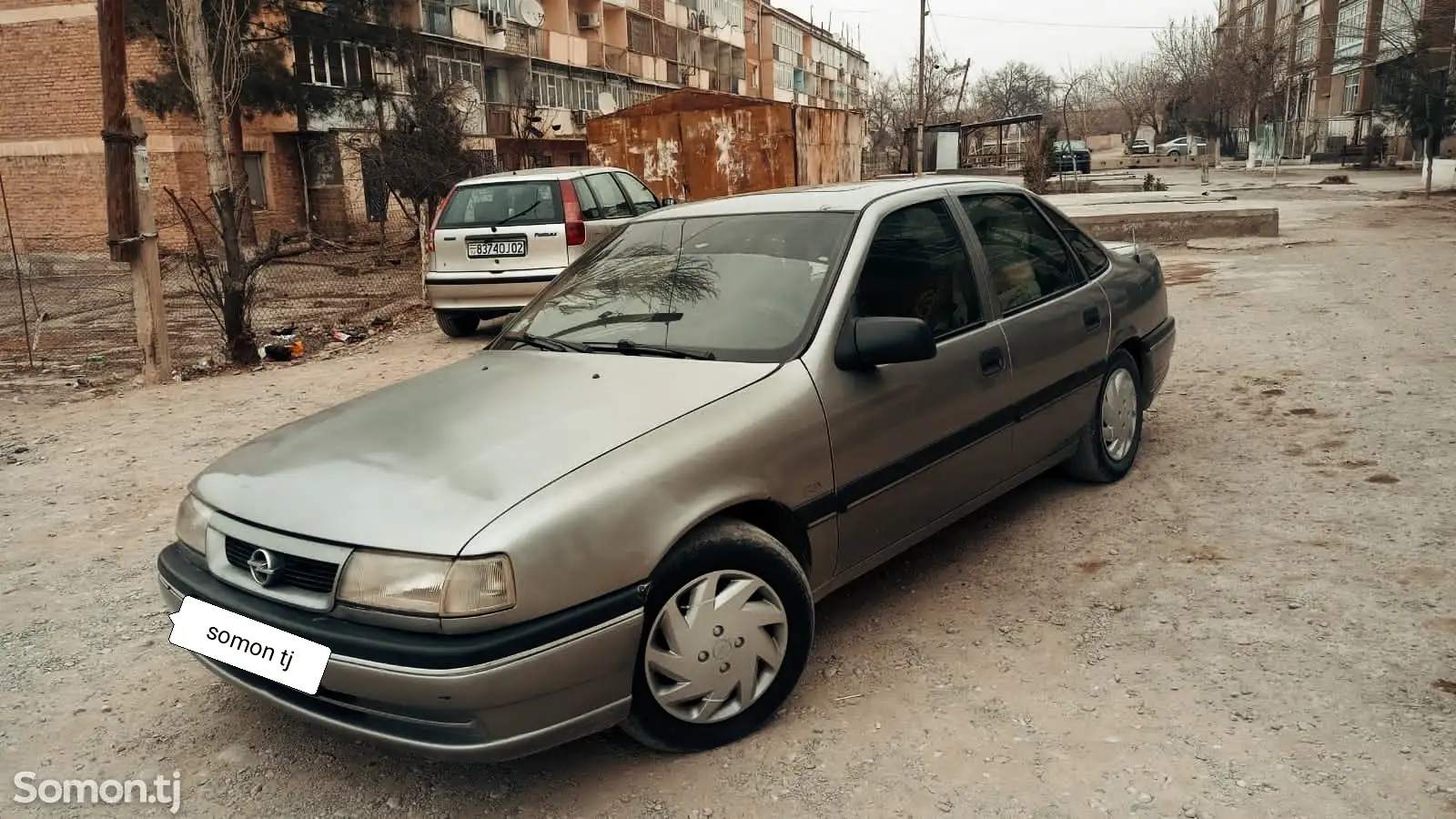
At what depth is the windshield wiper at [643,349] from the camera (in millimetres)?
3232

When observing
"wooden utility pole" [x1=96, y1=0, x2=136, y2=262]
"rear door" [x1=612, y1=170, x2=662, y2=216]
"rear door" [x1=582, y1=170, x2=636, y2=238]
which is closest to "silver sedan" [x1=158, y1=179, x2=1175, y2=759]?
"wooden utility pole" [x1=96, y1=0, x2=136, y2=262]

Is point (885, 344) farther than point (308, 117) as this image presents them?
No

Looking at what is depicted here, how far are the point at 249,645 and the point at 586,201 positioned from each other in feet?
26.2

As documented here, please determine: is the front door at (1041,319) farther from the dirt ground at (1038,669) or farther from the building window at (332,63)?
the building window at (332,63)

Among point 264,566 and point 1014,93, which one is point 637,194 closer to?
point 264,566

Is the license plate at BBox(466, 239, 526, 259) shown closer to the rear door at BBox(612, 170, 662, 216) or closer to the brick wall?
the rear door at BBox(612, 170, 662, 216)

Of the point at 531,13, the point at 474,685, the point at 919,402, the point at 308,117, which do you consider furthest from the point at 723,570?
the point at 531,13

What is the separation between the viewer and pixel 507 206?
995cm

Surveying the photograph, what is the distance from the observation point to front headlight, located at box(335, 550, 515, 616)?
7.56 ft

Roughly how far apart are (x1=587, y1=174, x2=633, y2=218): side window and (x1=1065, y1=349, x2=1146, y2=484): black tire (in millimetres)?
6384

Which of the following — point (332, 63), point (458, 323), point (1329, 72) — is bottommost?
point (458, 323)

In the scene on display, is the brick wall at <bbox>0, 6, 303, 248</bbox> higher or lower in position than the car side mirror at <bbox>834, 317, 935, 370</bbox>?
higher

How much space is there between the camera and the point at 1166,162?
56094 mm

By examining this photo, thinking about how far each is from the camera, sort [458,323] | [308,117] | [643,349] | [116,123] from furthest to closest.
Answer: [308,117], [458,323], [116,123], [643,349]
